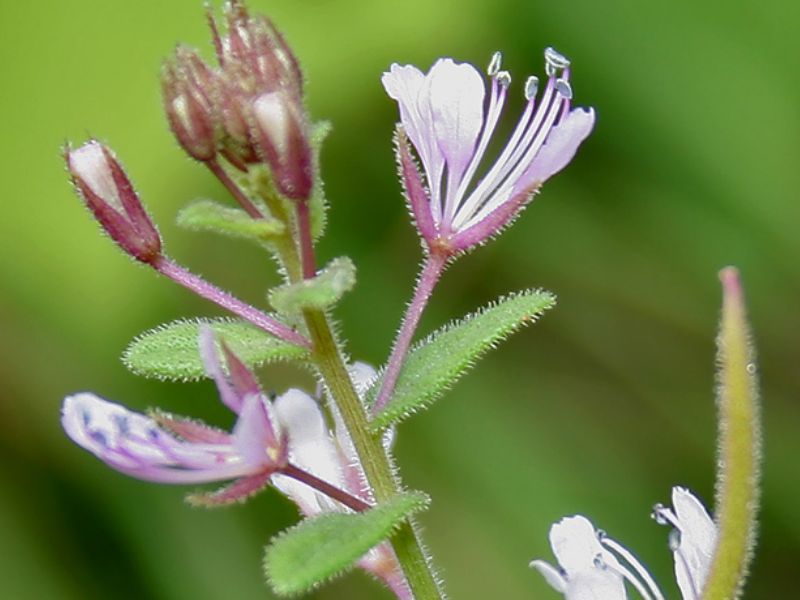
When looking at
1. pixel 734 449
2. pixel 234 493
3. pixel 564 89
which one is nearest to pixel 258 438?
pixel 234 493

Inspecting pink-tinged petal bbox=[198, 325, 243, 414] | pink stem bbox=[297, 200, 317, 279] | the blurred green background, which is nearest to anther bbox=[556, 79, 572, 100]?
pink stem bbox=[297, 200, 317, 279]

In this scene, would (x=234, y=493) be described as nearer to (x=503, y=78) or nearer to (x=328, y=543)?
(x=328, y=543)

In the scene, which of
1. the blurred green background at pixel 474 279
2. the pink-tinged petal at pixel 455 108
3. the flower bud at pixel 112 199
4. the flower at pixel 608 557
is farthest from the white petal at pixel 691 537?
the blurred green background at pixel 474 279

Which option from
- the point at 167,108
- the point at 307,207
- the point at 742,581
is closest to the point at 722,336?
the point at 742,581

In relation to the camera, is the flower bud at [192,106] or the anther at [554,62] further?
the anther at [554,62]

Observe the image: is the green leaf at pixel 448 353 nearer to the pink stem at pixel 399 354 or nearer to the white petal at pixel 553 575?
the pink stem at pixel 399 354

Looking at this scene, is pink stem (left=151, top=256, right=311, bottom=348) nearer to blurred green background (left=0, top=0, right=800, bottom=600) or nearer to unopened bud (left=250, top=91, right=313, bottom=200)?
unopened bud (left=250, top=91, right=313, bottom=200)
